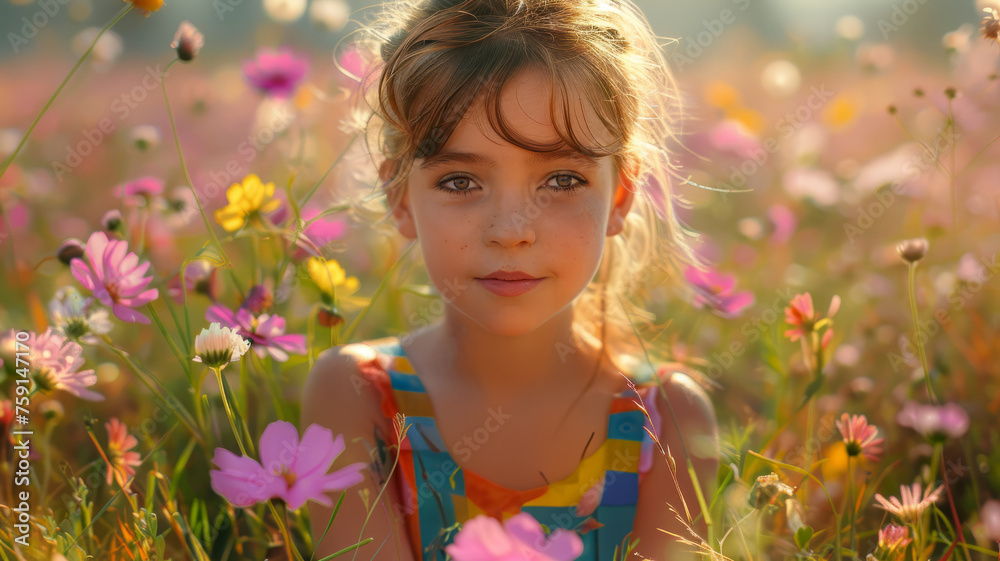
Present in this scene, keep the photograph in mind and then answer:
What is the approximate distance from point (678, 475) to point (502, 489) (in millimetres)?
228

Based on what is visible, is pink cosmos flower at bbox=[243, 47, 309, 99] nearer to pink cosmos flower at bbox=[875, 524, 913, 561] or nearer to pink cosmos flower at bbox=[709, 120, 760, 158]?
pink cosmos flower at bbox=[709, 120, 760, 158]

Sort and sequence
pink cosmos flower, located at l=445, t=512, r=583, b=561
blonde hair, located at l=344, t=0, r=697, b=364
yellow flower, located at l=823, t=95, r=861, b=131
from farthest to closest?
yellow flower, located at l=823, t=95, r=861, b=131
blonde hair, located at l=344, t=0, r=697, b=364
pink cosmos flower, located at l=445, t=512, r=583, b=561

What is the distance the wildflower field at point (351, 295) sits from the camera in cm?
81

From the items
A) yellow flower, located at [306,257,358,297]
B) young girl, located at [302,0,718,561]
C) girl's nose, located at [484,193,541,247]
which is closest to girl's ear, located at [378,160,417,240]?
young girl, located at [302,0,718,561]

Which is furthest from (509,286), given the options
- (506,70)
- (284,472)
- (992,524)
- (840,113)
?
(840,113)

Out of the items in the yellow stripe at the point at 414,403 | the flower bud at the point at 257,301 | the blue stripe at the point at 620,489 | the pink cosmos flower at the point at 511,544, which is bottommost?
the blue stripe at the point at 620,489

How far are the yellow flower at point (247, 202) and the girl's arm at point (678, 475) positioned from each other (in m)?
0.58

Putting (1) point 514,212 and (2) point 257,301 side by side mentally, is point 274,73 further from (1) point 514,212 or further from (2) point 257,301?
(1) point 514,212

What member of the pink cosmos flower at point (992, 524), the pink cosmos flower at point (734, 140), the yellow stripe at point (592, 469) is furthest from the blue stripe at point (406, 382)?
the pink cosmos flower at point (734, 140)

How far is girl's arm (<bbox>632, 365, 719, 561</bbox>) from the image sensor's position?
98 cm

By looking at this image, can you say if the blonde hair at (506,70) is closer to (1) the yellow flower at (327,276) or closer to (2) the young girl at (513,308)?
(2) the young girl at (513,308)

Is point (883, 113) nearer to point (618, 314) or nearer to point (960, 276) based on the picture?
point (960, 276)

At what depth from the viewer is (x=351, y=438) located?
1.00 meters

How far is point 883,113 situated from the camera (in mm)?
2586
